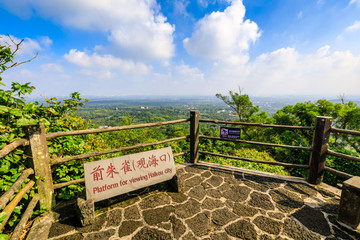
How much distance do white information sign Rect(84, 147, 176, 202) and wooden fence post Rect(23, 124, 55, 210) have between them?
614 millimetres

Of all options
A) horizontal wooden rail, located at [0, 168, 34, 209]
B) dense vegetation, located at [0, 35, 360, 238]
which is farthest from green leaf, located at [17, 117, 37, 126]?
horizontal wooden rail, located at [0, 168, 34, 209]

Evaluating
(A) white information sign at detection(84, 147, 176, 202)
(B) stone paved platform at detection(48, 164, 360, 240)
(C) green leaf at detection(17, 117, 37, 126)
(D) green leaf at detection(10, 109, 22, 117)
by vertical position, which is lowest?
(B) stone paved platform at detection(48, 164, 360, 240)

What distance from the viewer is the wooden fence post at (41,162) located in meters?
2.21

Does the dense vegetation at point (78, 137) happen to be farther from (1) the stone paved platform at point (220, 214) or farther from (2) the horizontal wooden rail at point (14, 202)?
(1) the stone paved platform at point (220, 214)

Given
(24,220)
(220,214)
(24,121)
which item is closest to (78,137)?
(24,121)

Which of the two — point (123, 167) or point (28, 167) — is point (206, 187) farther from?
point (28, 167)

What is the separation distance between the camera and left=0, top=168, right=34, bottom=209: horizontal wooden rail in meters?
1.53

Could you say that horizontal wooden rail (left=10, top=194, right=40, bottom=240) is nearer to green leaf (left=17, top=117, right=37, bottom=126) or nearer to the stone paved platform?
the stone paved platform

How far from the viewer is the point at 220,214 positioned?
2473mm

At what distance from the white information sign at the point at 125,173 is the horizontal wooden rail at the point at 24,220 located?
65 cm

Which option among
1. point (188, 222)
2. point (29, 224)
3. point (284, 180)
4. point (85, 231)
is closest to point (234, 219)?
point (188, 222)

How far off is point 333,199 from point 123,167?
3.60 m

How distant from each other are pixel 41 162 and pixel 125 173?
3.85ft

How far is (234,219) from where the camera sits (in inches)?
93.3
